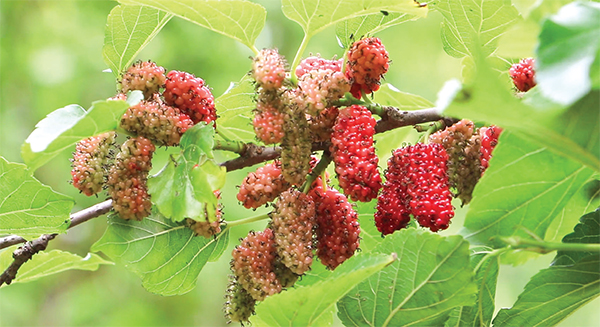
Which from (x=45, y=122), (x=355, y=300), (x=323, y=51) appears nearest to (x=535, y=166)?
(x=355, y=300)

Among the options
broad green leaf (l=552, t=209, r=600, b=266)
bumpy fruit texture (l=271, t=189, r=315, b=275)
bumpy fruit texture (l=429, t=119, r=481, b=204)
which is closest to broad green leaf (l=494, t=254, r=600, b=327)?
broad green leaf (l=552, t=209, r=600, b=266)

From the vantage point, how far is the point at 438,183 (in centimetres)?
66

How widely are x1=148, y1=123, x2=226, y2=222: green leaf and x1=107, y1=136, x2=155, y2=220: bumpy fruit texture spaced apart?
0.09 feet

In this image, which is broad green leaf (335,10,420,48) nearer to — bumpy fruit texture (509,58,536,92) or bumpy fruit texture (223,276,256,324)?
bumpy fruit texture (509,58,536,92)

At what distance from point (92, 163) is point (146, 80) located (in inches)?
4.6

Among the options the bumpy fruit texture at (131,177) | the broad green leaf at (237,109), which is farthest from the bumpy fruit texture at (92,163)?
the broad green leaf at (237,109)

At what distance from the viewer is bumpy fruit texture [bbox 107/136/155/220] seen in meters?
0.67

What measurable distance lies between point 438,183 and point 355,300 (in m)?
0.17

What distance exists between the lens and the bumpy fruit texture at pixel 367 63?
701mm

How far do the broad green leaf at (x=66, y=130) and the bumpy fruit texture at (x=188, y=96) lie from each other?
0.25ft

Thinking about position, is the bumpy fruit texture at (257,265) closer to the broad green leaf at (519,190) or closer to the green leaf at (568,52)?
the broad green leaf at (519,190)

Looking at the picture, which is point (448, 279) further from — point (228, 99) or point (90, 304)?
point (90, 304)

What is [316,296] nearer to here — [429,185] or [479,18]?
[429,185]

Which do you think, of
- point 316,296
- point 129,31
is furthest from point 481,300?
point 129,31
